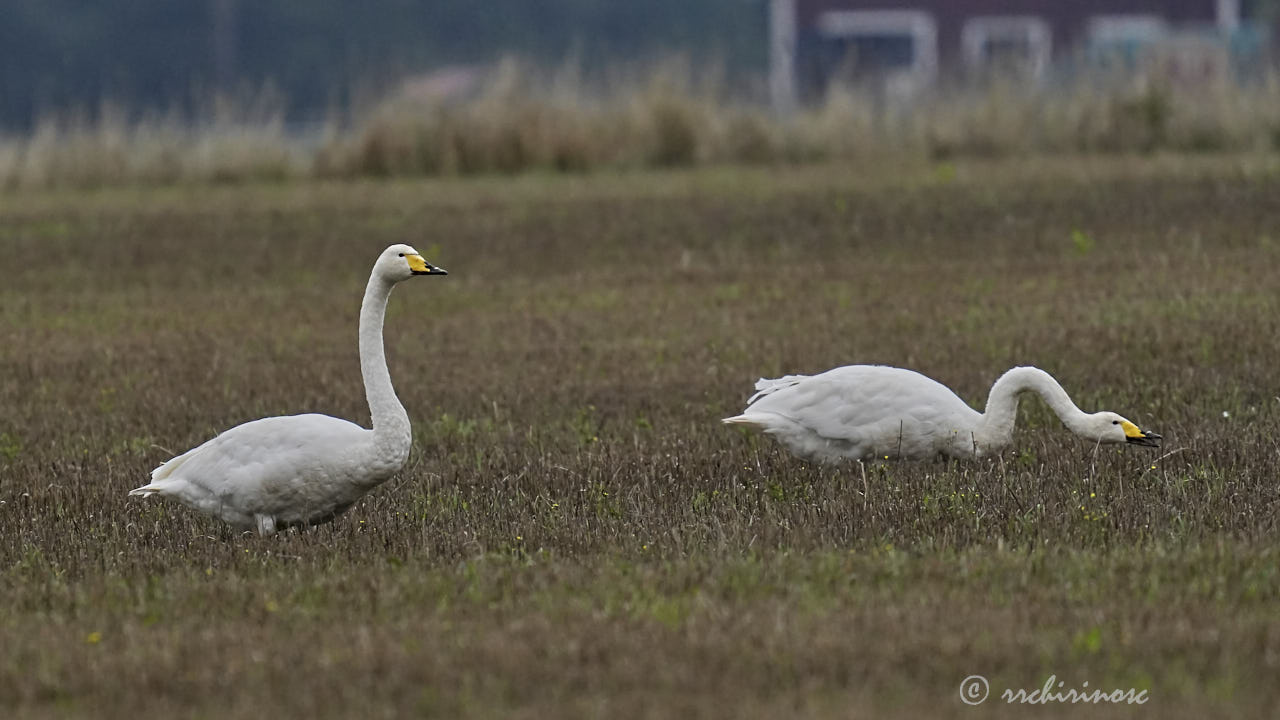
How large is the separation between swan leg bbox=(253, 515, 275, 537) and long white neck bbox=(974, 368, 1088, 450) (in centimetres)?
294

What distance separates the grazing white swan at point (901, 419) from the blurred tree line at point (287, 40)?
49184 mm

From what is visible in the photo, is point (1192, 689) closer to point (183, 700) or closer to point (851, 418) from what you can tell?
point (183, 700)

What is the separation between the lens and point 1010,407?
838cm


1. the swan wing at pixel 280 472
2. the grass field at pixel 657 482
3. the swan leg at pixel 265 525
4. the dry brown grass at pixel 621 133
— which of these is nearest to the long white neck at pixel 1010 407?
the grass field at pixel 657 482

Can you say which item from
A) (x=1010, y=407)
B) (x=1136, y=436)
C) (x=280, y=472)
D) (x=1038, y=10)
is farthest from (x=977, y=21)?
(x=280, y=472)

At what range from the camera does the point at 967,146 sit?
24391 mm

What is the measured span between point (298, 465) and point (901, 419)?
2561 millimetres

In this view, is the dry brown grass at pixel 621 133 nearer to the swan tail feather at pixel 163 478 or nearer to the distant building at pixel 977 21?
the swan tail feather at pixel 163 478

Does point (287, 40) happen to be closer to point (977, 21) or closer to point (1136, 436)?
point (977, 21)

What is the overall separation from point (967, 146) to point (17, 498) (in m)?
17.6

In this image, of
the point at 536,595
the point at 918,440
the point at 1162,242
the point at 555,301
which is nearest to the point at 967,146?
the point at 1162,242

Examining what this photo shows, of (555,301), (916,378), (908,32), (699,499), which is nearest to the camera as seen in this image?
(699,499)

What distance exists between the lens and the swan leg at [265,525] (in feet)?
24.3

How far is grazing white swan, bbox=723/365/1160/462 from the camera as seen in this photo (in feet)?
27.1
